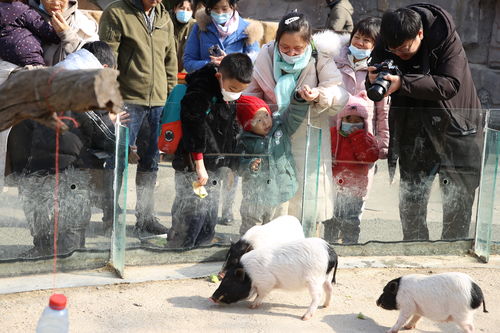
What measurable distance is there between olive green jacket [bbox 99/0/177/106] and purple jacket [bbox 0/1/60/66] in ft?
2.62

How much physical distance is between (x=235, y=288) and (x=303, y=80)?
177 centimetres

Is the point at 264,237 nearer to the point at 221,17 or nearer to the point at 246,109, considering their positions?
the point at 246,109

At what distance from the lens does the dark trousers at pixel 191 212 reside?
556 centimetres

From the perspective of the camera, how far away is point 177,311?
4.74 meters

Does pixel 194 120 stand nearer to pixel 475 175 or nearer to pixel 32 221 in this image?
pixel 32 221

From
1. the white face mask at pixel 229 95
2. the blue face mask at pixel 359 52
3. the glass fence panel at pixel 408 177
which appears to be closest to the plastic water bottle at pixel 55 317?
the white face mask at pixel 229 95

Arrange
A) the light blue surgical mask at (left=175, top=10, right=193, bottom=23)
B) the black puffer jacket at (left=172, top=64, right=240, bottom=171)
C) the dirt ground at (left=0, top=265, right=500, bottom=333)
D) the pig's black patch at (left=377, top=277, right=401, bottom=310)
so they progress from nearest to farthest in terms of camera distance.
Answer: the dirt ground at (left=0, top=265, right=500, bottom=333)
the pig's black patch at (left=377, top=277, right=401, bottom=310)
the black puffer jacket at (left=172, top=64, right=240, bottom=171)
the light blue surgical mask at (left=175, top=10, right=193, bottom=23)

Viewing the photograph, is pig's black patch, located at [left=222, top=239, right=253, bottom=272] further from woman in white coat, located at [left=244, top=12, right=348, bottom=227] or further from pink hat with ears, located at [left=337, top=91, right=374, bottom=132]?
pink hat with ears, located at [left=337, top=91, right=374, bottom=132]

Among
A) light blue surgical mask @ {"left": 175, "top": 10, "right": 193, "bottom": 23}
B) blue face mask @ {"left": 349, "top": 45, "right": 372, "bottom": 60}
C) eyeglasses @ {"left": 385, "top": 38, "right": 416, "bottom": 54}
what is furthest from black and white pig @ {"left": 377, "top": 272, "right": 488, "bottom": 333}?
light blue surgical mask @ {"left": 175, "top": 10, "right": 193, "bottom": 23}

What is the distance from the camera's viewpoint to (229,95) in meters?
5.40

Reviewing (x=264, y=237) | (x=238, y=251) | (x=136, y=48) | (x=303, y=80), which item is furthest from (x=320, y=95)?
(x=136, y=48)

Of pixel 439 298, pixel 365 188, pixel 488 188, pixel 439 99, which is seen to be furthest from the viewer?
pixel 488 188

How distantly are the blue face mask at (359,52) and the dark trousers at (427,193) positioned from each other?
0.87m

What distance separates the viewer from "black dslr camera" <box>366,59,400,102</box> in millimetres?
5367
